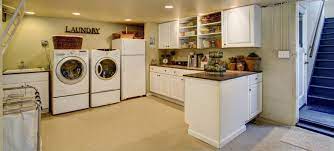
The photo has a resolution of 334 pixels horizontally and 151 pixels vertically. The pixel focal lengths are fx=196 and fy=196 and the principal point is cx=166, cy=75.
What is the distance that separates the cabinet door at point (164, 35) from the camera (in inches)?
203

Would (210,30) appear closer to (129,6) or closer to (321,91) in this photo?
(129,6)

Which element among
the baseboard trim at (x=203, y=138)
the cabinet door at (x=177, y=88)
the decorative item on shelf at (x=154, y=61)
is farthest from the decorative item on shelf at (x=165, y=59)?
the baseboard trim at (x=203, y=138)

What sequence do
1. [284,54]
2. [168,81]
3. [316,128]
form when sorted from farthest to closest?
[168,81] → [284,54] → [316,128]

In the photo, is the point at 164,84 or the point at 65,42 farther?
the point at 164,84

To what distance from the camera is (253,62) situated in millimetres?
3426

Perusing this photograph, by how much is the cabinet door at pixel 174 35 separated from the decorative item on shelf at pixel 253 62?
1899 mm

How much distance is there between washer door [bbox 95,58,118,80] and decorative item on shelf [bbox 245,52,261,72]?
2979 millimetres

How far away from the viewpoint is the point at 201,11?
3910 mm

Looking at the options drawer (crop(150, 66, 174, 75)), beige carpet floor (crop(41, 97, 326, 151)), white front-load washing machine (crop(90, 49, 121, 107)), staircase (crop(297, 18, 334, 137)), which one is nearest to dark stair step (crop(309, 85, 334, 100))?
staircase (crop(297, 18, 334, 137))

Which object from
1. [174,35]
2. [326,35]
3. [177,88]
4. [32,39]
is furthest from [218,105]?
[326,35]

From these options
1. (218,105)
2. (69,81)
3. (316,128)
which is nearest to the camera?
(218,105)

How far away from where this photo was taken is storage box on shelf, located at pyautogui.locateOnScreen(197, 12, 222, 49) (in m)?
4.04

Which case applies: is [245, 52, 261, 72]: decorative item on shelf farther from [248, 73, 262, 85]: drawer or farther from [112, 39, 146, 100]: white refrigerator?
[112, 39, 146, 100]: white refrigerator

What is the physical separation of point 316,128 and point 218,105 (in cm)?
179
